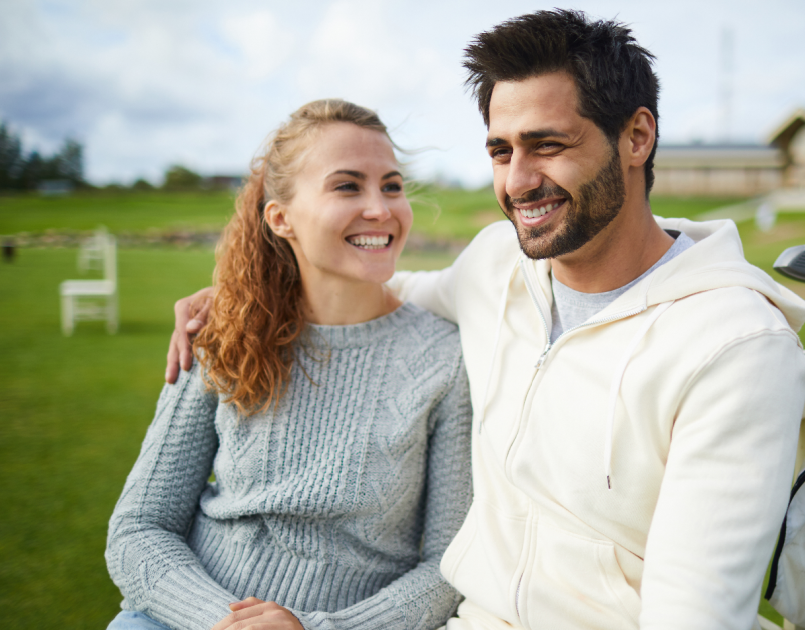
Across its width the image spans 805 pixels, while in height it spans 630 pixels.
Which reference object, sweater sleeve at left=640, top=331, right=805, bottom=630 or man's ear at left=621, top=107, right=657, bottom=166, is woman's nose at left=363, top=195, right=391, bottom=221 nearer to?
man's ear at left=621, top=107, right=657, bottom=166

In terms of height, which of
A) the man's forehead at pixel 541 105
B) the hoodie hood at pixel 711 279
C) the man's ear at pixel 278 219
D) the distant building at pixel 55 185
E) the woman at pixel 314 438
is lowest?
the woman at pixel 314 438

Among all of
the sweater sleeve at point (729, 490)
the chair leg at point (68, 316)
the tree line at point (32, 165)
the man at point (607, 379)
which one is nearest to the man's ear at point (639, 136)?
the man at point (607, 379)

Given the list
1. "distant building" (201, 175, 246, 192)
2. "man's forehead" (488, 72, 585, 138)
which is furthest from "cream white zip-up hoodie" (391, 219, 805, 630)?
"distant building" (201, 175, 246, 192)

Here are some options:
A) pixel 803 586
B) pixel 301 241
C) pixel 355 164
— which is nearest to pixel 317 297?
pixel 301 241

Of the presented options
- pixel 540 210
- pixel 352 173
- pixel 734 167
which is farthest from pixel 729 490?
pixel 734 167

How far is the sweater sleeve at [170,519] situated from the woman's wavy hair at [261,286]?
0.10 m

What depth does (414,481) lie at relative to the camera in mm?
1467

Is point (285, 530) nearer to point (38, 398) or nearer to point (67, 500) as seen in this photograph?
point (67, 500)

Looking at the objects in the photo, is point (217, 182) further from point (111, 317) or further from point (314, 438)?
point (314, 438)

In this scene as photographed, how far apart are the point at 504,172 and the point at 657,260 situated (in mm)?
381

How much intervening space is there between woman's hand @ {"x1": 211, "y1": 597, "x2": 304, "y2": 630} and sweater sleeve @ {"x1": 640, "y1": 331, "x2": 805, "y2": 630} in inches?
26.8

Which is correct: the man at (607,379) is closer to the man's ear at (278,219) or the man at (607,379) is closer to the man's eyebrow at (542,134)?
the man's eyebrow at (542,134)

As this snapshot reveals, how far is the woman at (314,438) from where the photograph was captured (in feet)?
4.55

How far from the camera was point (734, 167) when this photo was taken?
24.5 meters
